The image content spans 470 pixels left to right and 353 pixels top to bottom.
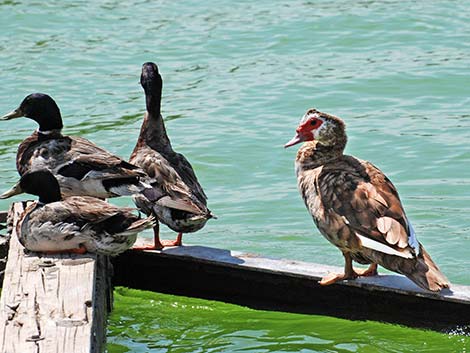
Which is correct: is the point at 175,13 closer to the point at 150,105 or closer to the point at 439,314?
the point at 150,105

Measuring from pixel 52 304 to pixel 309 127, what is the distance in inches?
108

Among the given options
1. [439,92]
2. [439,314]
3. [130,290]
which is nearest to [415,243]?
[439,314]

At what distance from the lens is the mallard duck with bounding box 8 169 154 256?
7281 millimetres

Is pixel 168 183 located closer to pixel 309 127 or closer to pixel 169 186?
pixel 169 186

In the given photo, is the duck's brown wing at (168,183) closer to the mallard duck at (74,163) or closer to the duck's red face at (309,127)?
the mallard duck at (74,163)

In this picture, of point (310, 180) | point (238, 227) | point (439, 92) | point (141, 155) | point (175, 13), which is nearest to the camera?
point (310, 180)

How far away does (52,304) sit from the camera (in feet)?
20.6

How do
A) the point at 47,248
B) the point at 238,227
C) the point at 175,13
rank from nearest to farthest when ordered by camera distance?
the point at 47,248 → the point at 238,227 → the point at 175,13

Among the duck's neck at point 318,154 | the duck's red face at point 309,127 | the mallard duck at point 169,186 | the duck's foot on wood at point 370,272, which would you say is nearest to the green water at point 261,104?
the duck's foot on wood at point 370,272

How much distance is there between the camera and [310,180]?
813cm

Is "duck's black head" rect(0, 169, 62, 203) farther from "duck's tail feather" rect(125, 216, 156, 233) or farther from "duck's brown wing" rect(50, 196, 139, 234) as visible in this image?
"duck's tail feather" rect(125, 216, 156, 233)

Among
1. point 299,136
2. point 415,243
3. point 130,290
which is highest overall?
point 299,136

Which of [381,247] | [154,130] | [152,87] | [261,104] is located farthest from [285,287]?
[261,104]

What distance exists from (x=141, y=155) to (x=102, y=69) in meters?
7.11
